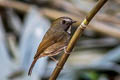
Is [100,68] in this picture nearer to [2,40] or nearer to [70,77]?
[70,77]

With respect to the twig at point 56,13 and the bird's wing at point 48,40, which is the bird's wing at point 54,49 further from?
the twig at point 56,13

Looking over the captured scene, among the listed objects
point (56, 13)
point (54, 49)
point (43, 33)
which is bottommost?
point (43, 33)

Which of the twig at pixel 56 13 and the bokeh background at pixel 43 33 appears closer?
the twig at pixel 56 13

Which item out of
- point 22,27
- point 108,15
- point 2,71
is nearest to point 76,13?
point 108,15

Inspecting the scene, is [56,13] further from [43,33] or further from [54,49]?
[54,49]

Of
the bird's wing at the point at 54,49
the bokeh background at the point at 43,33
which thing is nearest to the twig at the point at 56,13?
the bokeh background at the point at 43,33

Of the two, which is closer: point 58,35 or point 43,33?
point 58,35

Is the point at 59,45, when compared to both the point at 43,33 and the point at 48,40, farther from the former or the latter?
the point at 43,33

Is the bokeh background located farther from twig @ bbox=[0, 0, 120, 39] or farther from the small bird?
the small bird

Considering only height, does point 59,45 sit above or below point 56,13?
above

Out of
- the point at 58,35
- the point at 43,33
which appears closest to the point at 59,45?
the point at 58,35
